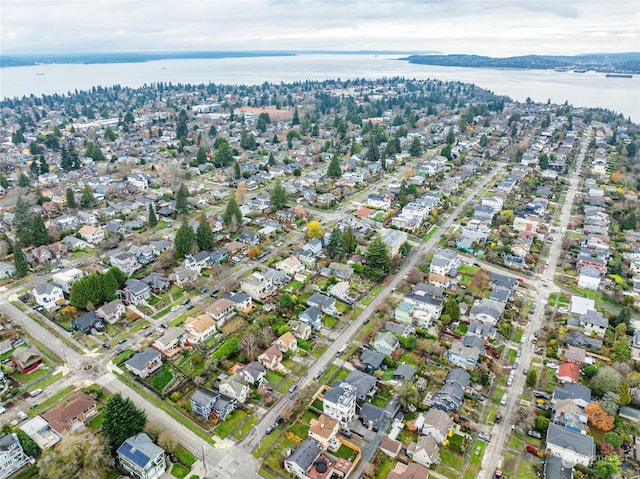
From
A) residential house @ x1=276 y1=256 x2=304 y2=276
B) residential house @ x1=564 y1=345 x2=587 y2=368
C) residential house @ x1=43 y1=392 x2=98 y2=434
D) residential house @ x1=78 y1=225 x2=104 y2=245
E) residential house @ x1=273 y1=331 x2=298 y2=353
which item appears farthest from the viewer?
residential house @ x1=78 y1=225 x2=104 y2=245

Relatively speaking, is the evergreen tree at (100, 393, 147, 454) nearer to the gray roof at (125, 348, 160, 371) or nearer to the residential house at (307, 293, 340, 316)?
the gray roof at (125, 348, 160, 371)

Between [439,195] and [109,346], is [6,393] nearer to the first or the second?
[109,346]

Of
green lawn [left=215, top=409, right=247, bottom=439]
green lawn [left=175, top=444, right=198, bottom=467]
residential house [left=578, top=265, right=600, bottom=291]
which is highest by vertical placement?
residential house [left=578, top=265, right=600, bottom=291]

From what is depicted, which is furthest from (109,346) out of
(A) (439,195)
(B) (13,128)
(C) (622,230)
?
(B) (13,128)

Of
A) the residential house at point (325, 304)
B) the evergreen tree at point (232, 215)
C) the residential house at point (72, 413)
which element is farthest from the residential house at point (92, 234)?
the residential house at point (325, 304)

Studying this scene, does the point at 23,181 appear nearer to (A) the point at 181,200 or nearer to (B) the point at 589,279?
(A) the point at 181,200

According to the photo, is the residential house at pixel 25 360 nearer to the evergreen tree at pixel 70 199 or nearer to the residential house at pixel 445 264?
the evergreen tree at pixel 70 199

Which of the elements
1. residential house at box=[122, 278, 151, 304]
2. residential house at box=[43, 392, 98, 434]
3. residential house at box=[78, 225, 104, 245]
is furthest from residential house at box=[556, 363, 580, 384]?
residential house at box=[78, 225, 104, 245]
